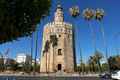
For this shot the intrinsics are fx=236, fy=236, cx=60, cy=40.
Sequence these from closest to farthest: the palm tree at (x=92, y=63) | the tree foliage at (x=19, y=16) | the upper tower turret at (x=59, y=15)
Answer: the tree foliage at (x=19, y=16), the upper tower turret at (x=59, y=15), the palm tree at (x=92, y=63)

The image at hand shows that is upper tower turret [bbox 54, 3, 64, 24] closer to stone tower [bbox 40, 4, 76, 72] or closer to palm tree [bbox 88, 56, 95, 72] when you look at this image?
stone tower [bbox 40, 4, 76, 72]

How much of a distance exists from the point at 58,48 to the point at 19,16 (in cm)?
6526

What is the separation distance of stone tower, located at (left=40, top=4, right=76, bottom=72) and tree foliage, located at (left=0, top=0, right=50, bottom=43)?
62408 millimetres

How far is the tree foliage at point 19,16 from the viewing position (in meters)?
10.8

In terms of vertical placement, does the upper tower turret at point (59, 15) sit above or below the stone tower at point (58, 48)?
above

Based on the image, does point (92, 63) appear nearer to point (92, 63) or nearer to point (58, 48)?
point (92, 63)

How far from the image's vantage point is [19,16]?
11.6 m

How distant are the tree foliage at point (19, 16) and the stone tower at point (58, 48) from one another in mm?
62408

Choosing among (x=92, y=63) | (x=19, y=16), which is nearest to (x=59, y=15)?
(x=92, y=63)

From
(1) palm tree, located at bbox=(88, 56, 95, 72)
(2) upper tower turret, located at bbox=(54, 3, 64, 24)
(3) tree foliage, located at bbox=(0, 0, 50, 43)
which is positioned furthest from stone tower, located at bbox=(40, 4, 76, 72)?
(3) tree foliage, located at bbox=(0, 0, 50, 43)

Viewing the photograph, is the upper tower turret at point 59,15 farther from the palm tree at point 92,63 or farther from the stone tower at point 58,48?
the palm tree at point 92,63

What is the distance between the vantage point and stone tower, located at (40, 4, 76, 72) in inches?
2987

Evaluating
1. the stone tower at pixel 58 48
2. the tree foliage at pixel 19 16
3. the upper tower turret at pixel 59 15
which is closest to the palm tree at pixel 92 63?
the stone tower at pixel 58 48

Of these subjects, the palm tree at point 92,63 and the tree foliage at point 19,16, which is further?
the palm tree at point 92,63
